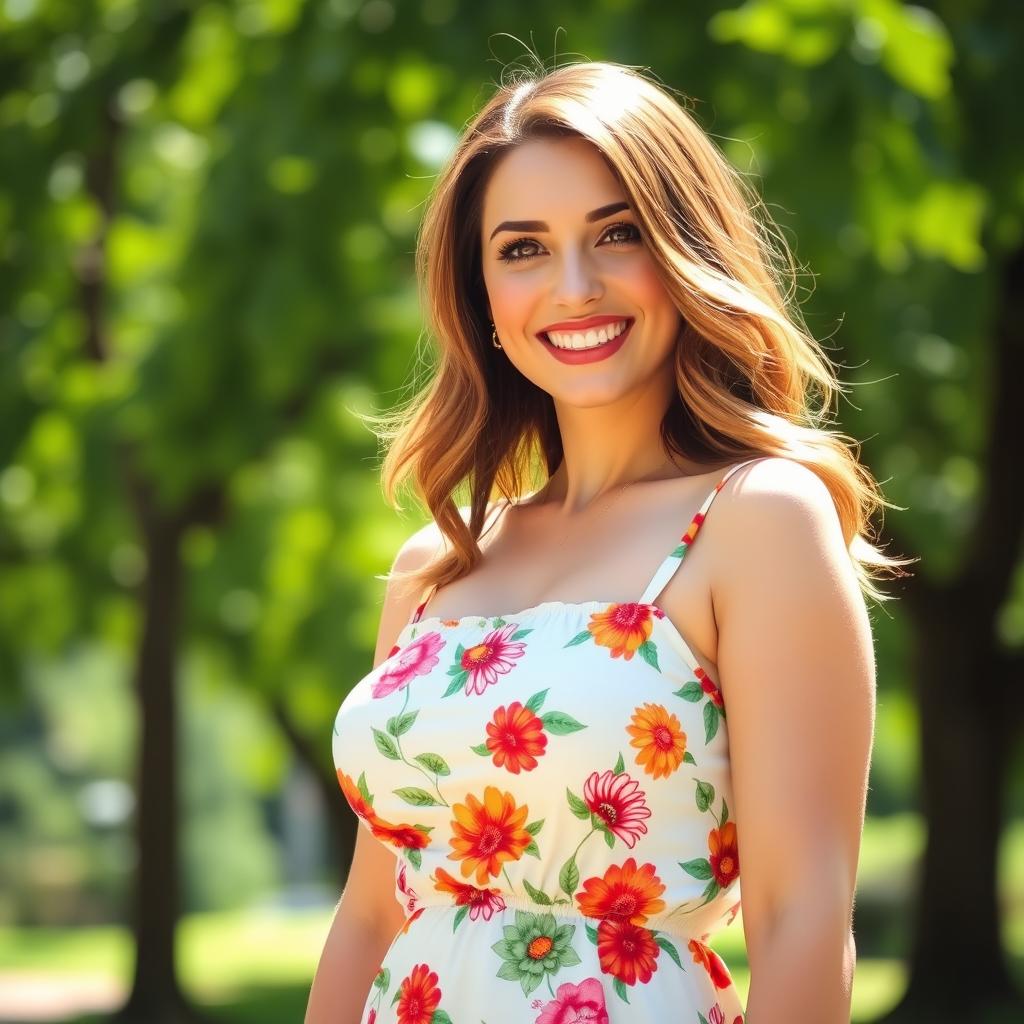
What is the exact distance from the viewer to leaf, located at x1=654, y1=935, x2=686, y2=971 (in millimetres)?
2383

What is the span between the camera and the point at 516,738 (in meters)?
2.39

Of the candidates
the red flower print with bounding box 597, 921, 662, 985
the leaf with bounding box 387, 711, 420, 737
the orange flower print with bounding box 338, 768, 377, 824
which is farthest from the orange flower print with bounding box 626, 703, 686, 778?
the orange flower print with bounding box 338, 768, 377, 824

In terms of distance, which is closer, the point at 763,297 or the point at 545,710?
the point at 545,710

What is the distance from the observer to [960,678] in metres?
10.4

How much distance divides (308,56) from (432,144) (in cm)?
54

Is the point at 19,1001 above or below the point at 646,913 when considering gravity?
below

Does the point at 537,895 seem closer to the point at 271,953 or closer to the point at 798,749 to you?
the point at 798,749

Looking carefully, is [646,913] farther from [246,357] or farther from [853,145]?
[246,357]

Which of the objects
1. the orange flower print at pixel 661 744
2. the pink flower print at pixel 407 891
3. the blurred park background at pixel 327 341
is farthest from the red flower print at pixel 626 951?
the blurred park background at pixel 327 341

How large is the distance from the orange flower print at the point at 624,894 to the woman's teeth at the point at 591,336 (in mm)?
757

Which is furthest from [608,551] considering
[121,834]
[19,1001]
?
[121,834]

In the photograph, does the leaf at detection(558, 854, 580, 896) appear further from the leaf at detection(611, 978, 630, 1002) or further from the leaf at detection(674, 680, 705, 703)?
the leaf at detection(674, 680, 705, 703)

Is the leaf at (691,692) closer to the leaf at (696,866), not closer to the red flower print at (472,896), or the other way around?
the leaf at (696,866)

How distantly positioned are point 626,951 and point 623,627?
42 cm
